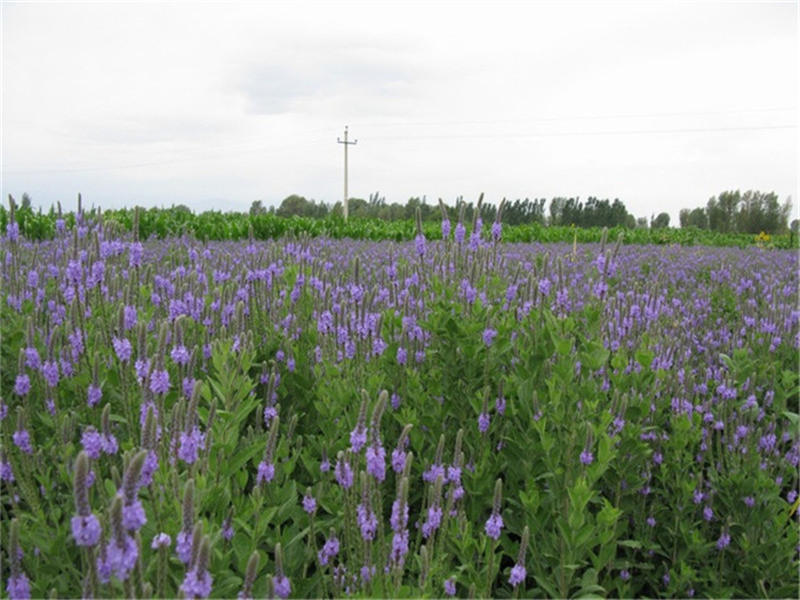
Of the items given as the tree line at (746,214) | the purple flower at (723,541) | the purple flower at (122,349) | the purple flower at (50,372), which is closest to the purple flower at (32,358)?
the purple flower at (50,372)

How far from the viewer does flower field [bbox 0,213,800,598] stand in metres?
2.18

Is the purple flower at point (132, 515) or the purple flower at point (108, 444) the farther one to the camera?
the purple flower at point (108, 444)

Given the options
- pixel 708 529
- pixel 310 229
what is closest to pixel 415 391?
pixel 708 529

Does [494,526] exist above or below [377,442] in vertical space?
below

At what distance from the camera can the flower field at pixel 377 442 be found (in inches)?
85.9

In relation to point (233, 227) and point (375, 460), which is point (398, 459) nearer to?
point (375, 460)

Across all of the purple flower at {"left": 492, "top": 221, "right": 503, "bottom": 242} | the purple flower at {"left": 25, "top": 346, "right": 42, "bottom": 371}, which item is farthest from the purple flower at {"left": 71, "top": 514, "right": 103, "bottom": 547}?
the purple flower at {"left": 492, "top": 221, "right": 503, "bottom": 242}

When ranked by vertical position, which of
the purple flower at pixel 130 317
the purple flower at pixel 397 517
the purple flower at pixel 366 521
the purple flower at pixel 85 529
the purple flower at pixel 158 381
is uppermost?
the purple flower at pixel 130 317

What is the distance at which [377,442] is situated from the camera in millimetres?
2186

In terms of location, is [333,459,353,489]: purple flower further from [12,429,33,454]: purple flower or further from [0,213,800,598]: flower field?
[12,429,33,454]: purple flower

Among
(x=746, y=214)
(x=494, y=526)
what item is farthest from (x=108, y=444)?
(x=746, y=214)

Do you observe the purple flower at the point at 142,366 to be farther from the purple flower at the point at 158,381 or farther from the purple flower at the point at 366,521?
the purple flower at the point at 366,521

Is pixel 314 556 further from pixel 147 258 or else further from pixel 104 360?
pixel 147 258

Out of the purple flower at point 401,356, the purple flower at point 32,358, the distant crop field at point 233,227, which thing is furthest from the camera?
the distant crop field at point 233,227
